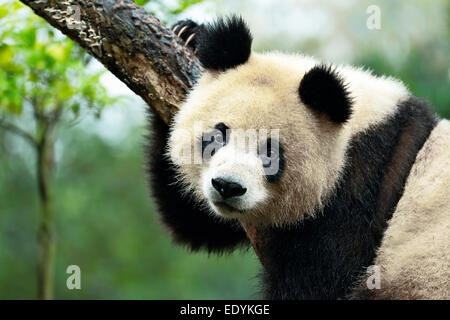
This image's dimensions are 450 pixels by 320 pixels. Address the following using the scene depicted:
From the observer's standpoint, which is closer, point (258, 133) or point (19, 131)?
point (258, 133)

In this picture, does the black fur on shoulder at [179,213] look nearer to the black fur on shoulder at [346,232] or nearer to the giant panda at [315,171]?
the giant panda at [315,171]

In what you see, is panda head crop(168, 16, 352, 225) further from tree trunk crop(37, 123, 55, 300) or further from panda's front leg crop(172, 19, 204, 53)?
tree trunk crop(37, 123, 55, 300)

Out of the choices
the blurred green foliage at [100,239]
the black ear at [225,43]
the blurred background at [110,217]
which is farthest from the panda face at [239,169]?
the blurred green foliage at [100,239]

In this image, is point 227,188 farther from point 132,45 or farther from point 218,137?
point 132,45

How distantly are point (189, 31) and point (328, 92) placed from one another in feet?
5.27

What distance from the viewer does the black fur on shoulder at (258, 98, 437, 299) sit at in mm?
4586

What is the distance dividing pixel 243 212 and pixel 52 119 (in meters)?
3.03

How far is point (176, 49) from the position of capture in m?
5.01

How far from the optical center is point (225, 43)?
4.80m

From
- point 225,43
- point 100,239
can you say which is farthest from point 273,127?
point 100,239

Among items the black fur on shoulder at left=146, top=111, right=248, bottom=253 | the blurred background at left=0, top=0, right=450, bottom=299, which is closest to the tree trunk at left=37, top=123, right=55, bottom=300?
the black fur on shoulder at left=146, top=111, right=248, bottom=253

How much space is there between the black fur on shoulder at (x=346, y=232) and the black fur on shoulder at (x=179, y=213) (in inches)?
41.4

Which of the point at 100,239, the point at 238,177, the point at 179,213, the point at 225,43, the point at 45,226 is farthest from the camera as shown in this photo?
the point at 100,239

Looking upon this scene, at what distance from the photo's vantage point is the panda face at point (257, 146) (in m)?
4.29
